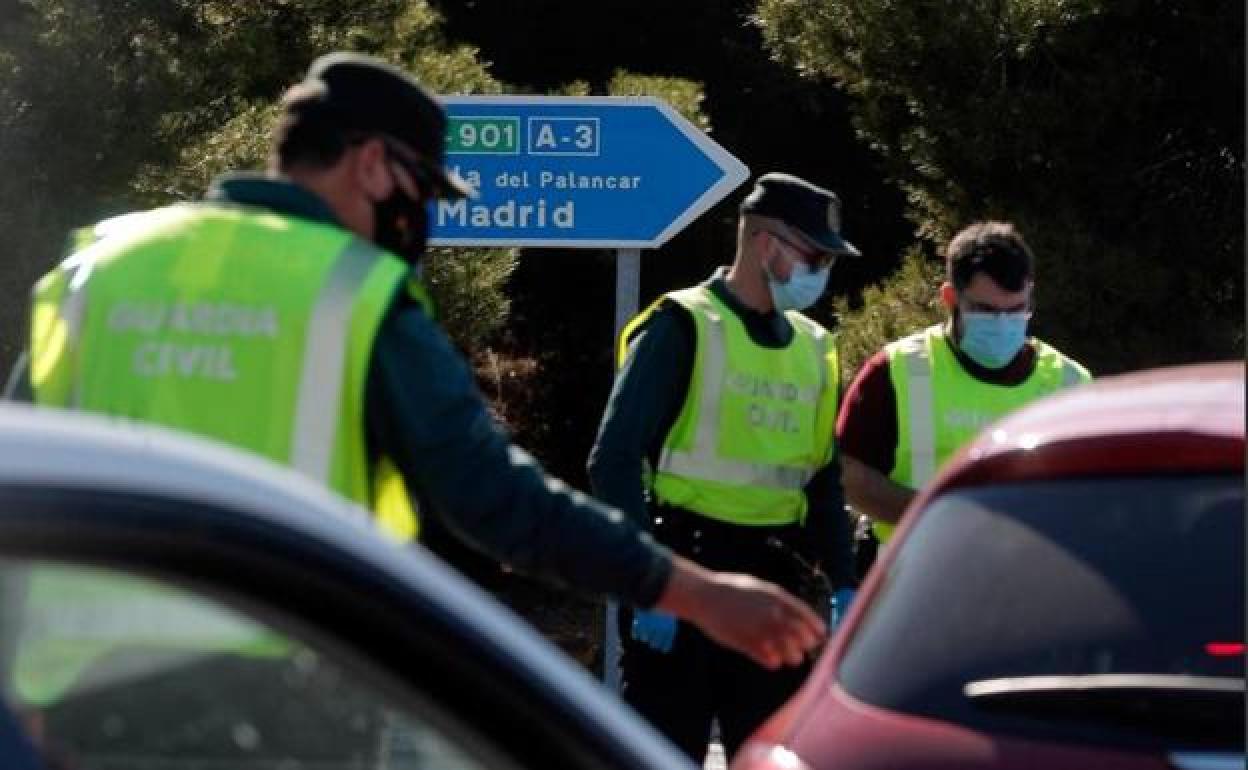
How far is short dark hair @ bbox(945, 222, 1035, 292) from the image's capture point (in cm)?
679

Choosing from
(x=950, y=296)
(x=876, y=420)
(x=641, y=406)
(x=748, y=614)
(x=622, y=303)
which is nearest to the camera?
(x=748, y=614)

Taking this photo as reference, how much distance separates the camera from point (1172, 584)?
3.63m

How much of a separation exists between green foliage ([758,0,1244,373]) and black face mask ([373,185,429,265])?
943 centimetres

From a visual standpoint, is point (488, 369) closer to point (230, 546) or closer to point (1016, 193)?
point (1016, 193)

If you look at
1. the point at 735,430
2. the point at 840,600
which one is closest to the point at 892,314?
the point at 840,600

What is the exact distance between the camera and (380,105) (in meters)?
4.00

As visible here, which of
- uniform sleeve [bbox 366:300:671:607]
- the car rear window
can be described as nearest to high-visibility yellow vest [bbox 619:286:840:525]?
the car rear window

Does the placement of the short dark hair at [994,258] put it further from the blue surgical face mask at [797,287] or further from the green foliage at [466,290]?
the green foliage at [466,290]

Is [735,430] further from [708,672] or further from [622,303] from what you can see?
[622,303]

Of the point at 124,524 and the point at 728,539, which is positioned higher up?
the point at 124,524

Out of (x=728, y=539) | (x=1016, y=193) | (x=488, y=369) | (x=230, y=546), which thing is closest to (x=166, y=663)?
(x=230, y=546)

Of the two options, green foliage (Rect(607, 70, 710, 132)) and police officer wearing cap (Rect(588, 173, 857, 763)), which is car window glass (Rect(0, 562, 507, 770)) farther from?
green foliage (Rect(607, 70, 710, 132))

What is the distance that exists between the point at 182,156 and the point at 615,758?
10.0m

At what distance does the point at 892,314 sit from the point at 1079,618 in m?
9.98
